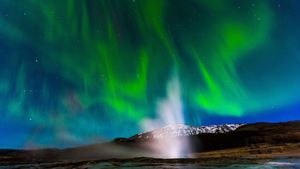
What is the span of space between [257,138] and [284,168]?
135299 mm

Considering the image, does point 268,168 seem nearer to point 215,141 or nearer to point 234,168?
point 234,168

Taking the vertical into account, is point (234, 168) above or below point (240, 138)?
below

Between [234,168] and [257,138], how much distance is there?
436 feet

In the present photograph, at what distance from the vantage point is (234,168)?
132 ft

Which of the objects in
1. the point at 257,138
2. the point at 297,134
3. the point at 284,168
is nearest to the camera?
the point at 284,168

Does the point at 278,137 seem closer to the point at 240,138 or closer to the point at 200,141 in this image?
the point at 240,138

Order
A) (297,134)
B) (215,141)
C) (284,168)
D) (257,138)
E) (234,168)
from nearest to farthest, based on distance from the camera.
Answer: (284,168)
(234,168)
(297,134)
(257,138)
(215,141)

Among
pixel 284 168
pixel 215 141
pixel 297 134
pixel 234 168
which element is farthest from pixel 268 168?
pixel 215 141

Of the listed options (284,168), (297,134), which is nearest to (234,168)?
(284,168)

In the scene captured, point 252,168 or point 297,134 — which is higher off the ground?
point 297,134

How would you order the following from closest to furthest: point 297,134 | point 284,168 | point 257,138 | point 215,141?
1. point 284,168
2. point 297,134
3. point 257,138
4. point 215,141

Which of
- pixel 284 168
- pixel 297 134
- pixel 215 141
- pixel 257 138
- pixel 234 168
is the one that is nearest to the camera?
pixel 284 168

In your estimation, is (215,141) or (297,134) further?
(215,141)

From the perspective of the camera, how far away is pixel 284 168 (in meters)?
36.4
